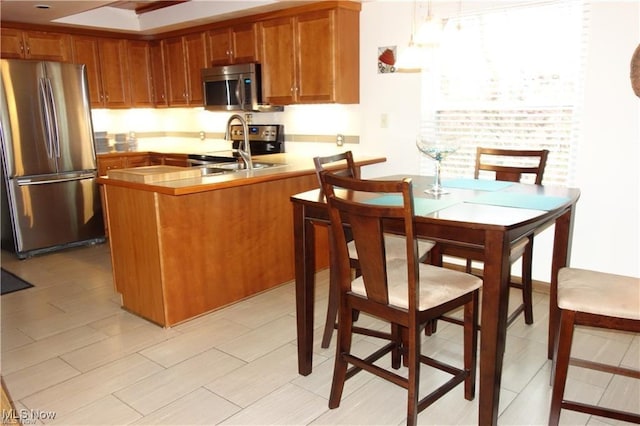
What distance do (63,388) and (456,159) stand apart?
9.68 ft

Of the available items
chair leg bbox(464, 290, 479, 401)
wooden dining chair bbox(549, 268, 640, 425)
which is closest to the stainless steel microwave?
chair leg bbox(464, 290, 479, 401)

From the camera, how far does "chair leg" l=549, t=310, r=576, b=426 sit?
1.75 m

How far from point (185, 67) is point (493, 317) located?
14.7ft

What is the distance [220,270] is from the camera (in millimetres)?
3137

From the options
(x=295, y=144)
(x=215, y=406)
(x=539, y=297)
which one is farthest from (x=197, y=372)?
(x=295, y=144)

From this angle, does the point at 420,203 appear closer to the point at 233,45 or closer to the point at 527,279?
the point at 527,279

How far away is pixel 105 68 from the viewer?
17.3ft

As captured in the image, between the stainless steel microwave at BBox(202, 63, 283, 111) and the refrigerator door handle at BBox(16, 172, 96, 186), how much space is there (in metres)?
1.36

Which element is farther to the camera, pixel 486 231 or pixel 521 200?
pixel 521 200

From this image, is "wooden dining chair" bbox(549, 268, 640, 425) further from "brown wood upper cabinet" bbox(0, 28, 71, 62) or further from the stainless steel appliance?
"brown wood upper cabinet" bbox(0, 28, 71, 62)

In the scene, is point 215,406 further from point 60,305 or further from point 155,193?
point 60,305

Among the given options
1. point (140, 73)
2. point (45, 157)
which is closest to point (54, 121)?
point (45, 157)

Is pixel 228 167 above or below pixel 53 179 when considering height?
above

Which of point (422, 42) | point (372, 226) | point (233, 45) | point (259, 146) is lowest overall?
point (372, 226)
